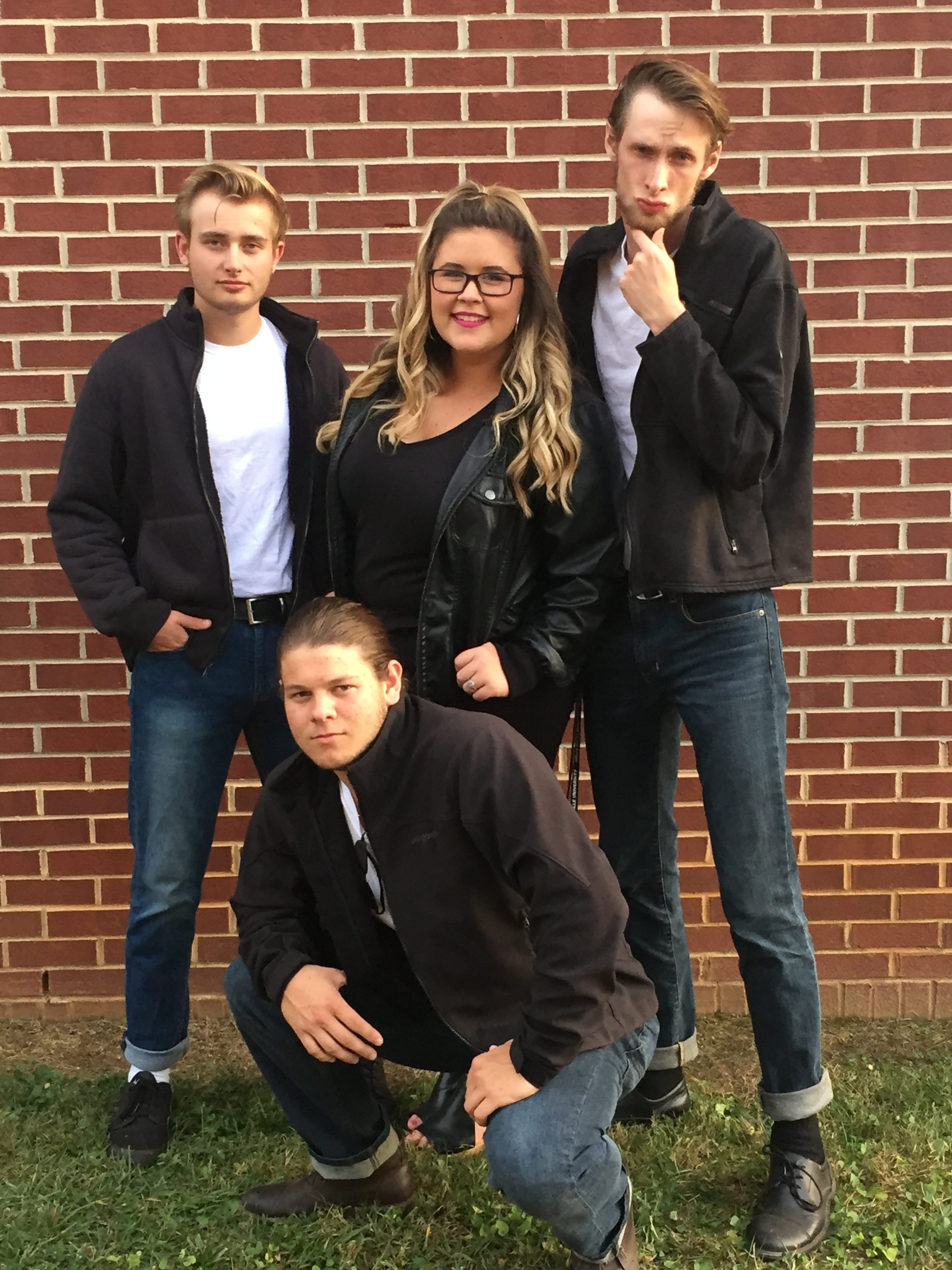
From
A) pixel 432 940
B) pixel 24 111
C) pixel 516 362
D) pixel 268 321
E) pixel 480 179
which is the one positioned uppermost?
pixel 24 111

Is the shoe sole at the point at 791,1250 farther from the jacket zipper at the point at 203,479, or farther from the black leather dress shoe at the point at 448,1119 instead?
the jacket zipper at the point at 203,479

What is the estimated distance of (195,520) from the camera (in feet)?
9.40

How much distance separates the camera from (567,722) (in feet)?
9.44

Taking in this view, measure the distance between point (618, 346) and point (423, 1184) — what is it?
1844 mm

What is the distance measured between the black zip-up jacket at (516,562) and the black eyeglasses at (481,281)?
21 centimetres

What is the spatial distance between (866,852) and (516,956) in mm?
1616

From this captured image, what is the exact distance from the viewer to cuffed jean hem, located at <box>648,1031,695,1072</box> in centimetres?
313

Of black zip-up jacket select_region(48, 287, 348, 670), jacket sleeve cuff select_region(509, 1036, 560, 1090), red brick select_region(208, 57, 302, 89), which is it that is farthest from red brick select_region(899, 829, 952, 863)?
red brick select_region(208, 57, 302, 89)

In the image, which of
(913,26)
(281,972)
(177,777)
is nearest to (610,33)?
(913,26)

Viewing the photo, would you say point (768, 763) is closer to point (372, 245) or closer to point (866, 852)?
point (866, 852)

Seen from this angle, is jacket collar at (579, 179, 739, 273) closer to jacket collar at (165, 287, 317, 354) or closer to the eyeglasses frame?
the eyeglasses frame

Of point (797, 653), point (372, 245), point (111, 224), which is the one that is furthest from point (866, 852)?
point (111, 224)

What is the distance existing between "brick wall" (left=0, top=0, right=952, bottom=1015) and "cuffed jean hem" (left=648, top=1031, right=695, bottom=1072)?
690 mm

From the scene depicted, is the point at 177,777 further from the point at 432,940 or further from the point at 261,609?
the point at 432,940
